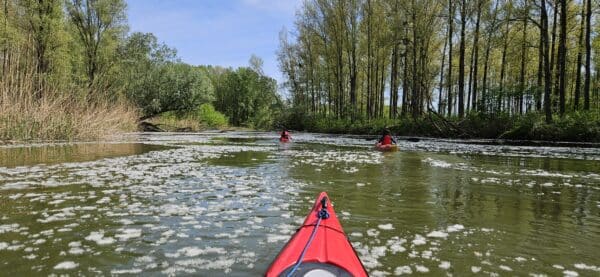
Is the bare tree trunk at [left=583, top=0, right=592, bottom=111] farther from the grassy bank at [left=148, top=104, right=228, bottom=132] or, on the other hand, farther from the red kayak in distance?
the grassy bank at [left=148, top=104, right=228, bottom=132]

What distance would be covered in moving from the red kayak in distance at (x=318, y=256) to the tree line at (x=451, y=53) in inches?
847

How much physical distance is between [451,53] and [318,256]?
2989cm

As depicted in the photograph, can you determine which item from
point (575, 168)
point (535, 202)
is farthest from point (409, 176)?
point (575, 168)

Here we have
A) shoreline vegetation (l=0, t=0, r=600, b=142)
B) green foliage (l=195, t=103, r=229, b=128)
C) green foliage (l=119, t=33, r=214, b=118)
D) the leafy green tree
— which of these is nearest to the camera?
shoreline vegetation (l=0, t=0, r=600, b=142)

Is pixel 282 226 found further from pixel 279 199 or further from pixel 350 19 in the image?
pixel 350 19

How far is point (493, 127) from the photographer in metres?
25.3

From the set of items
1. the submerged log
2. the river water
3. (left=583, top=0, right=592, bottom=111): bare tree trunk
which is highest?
(left=583, top=0, right=592, bottom=111): bare tree trunk

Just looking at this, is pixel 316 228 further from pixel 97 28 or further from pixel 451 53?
pixel 97 28

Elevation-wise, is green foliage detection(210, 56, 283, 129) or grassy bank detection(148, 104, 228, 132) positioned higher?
green foliage detection(210, 56, 283, 129)

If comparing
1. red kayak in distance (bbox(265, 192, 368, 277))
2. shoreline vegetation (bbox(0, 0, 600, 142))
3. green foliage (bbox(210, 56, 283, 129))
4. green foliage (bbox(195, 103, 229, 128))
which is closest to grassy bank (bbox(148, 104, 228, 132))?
shoreline vegetation (bbox(0, 0, 600, 142))

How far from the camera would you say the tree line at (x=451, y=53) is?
24031 mm

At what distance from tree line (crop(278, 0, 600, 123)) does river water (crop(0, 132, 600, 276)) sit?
50.3 ft

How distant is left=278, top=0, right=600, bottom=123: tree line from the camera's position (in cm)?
2403

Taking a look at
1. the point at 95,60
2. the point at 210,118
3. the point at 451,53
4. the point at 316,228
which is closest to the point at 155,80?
the point at 95,60
